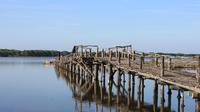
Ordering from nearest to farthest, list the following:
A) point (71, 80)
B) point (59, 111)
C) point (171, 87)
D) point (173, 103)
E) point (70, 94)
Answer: point (171, 87), point (59, 111), point (173, 103), point (70, 94), point (71, 80)

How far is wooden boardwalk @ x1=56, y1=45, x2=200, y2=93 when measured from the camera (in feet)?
89.6

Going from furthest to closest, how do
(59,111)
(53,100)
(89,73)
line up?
1. (89,73)
2. (53,100)
3. (59,111)

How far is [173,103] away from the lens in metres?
35.2

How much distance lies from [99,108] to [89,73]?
17.1 meters

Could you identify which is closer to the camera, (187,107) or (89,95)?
(187,107)

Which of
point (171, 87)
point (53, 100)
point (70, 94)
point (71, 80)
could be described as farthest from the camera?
point (71, 80)

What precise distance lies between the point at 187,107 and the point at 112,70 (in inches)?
439

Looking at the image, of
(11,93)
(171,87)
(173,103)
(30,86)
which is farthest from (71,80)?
(171,87)

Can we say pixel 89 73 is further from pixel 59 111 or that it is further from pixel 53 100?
pixel 59 111

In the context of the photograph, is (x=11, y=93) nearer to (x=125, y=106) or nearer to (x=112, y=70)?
(x=112, y=70)

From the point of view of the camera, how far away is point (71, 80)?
56.7 m

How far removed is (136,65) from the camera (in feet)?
121

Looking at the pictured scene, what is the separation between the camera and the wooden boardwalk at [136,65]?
27297 mm

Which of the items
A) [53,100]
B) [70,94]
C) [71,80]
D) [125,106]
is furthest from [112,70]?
[71,80]
